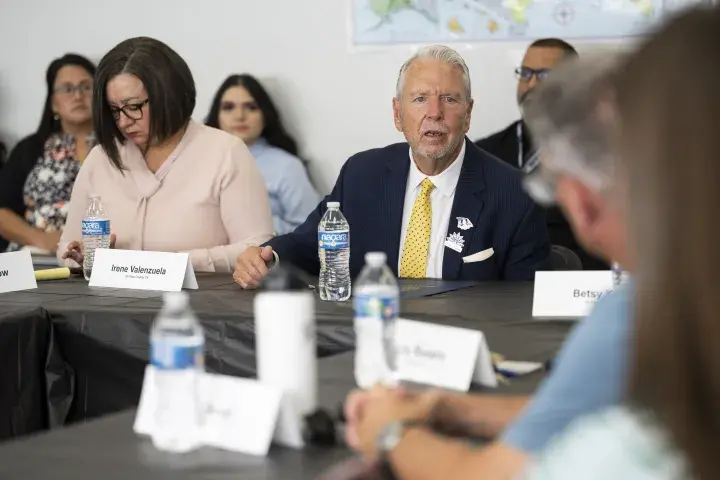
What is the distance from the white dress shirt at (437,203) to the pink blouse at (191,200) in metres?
0.58

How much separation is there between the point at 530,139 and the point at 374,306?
9.13ft

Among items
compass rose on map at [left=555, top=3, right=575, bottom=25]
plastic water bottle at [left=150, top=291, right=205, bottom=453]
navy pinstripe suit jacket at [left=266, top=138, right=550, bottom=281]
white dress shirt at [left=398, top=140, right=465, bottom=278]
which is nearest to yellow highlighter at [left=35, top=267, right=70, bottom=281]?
navy pinstripe suit jacket at [left=266, top=138, right=550, bottom=281]

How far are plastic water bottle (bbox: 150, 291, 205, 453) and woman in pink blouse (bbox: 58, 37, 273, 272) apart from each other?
1871 mm

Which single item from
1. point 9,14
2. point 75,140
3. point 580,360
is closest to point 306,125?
point 75,140

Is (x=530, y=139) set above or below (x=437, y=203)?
above

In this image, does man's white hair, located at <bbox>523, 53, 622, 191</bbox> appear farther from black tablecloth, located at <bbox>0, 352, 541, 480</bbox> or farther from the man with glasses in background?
the man with glasses in background

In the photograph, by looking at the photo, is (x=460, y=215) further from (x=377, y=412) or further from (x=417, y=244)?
(x=377, y=412)

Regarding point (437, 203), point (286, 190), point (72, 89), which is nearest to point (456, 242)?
point (437, 203)

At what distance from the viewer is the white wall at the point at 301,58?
4.74m

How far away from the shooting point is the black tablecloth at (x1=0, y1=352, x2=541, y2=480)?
1279mm

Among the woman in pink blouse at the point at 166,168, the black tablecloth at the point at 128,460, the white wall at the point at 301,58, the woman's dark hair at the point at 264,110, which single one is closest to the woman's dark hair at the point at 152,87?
the woman in pink blouse at the point at 166,168

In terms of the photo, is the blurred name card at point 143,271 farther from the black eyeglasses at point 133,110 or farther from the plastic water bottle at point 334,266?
the black eyeglasses at point 133,110

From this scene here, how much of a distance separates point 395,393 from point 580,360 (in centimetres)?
32

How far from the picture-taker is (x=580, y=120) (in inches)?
40.1
